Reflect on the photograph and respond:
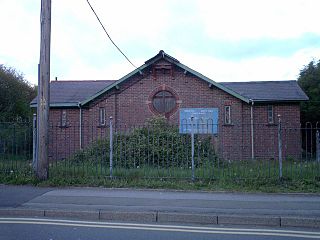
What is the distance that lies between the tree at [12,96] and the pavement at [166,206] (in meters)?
22.1

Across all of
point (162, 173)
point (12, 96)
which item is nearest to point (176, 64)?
point (162, 173)

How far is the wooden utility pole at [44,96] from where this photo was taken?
10836 mm

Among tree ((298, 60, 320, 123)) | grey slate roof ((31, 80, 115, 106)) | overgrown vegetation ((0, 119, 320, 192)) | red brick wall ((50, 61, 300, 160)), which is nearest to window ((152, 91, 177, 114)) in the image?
red brick wall ((50, 61, 300, 160))

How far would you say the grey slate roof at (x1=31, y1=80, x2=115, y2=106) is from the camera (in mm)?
22188

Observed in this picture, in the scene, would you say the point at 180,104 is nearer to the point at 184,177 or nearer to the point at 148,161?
the point at 148,161

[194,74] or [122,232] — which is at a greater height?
[194,74]

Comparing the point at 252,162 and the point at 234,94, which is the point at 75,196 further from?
the point at 234,94

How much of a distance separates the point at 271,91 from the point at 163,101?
6.71 meters

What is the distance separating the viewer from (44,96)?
35.7ft

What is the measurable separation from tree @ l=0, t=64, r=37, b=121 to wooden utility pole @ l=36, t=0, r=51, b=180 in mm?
19839

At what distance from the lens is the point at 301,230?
6.79m

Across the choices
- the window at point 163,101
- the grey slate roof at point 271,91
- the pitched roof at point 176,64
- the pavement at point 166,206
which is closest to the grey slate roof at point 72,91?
the pitched roof at point 176,64

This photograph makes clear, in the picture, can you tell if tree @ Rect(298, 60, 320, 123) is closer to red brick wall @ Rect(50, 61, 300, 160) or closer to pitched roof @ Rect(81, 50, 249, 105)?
red brick wall @ Rect(50, 61, 300, 160)

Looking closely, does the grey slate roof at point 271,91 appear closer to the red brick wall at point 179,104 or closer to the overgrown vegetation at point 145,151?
the red brick wall at point 179,104
